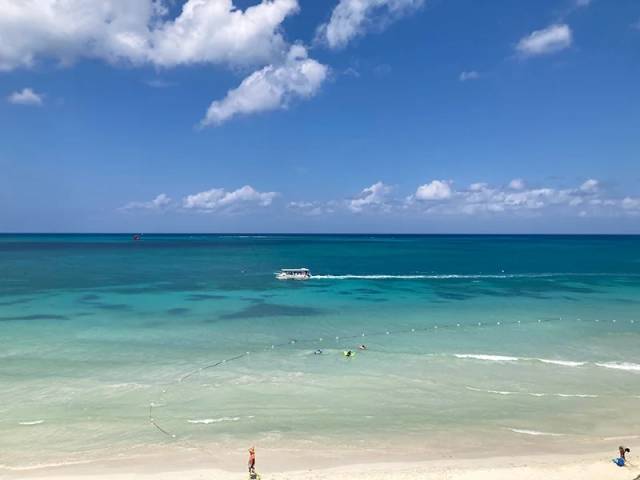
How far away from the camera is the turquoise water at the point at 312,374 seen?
70.1ft

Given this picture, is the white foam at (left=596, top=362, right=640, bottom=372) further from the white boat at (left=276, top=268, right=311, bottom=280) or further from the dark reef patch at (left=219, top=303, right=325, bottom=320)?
the white boat at (left=276, top=268, right=311, bottom=280)

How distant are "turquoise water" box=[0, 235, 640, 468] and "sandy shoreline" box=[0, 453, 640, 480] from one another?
1.05 m

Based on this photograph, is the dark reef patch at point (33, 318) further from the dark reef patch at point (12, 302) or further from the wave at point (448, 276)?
the wave at point (448, 276)

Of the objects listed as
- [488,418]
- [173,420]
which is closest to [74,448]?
[173,420]

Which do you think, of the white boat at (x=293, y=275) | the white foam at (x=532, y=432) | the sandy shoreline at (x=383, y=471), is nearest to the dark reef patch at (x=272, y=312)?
the white boat at (x=293, y=275)

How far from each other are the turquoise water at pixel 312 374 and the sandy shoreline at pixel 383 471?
1.05 m

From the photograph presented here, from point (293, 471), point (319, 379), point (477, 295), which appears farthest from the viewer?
point (477, 295)

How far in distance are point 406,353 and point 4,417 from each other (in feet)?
80.9

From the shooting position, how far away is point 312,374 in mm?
29328

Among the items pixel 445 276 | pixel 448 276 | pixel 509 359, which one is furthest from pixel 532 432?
pixel 448 276

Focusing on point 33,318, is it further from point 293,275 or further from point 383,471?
point 293,275

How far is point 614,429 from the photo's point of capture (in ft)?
72.4

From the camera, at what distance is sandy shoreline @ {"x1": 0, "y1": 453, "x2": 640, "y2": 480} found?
1798cm

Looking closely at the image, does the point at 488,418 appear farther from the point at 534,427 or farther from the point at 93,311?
the point at 93,311
